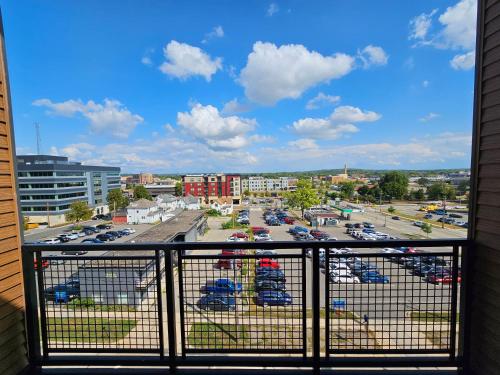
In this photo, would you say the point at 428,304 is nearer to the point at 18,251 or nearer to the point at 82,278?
the point at 82,278

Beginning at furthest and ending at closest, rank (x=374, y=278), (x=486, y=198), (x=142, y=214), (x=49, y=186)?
(x=142, y=214) < (x=49, y=186) < (x=374, y=278) < (x=486, y=198)

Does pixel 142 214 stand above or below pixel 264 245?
below

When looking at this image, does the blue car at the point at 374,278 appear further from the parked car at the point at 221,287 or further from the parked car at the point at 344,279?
the parked car at the point at 221,287

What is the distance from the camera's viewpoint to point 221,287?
1430mm

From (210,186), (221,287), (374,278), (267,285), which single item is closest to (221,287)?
(221,287)

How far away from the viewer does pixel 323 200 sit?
3947cm

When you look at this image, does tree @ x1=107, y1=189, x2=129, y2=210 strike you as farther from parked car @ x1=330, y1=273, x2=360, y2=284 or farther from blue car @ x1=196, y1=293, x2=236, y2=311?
parked car @ x1=330, y1=273, x2=360, y2=284

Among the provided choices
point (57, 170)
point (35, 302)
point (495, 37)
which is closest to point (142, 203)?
point (57, 170)

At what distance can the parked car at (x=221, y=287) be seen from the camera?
1405 millimetres

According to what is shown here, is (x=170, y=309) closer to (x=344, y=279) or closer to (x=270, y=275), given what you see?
(x=270, y=275)

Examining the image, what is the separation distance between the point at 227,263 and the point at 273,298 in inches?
14.4

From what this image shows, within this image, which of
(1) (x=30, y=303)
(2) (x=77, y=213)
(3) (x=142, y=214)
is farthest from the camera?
Result: (3) (x=142, y=214)

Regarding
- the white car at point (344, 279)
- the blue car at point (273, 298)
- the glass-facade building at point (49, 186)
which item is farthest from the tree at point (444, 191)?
the glass-facade building at point (49, 186)

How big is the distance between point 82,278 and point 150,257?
0.47 meters
